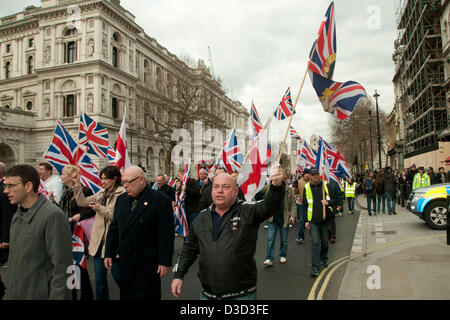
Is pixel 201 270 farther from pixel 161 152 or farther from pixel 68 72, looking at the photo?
pixel 161 152

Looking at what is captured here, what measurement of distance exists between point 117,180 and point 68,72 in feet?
142

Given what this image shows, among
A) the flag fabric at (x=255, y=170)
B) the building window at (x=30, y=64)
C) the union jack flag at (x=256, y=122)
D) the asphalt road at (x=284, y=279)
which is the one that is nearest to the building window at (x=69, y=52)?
the building window at (x=30, y=64)

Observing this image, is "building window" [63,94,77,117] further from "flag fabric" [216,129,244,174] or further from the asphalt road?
the asphalt road

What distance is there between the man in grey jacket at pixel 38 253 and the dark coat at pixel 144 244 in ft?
2.57

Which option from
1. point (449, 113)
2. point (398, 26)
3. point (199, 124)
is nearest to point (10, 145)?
point (199, 124)

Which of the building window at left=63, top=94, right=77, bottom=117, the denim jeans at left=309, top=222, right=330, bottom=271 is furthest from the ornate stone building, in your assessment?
the denim jeans at left=309, top=222, right=330, bottom=271

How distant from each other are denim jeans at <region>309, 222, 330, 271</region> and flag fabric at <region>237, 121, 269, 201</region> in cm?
250

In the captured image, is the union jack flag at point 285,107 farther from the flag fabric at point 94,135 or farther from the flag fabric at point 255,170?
the flag fabric at point 255,170

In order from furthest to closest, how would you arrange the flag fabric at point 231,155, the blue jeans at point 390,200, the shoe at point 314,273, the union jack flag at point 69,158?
the blue jeans at point 390,200, the flag fabric at point 231,155, the union jack flag at point 69,158, the shoe at point 314,273

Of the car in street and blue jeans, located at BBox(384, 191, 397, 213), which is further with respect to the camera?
blue jeans, located at BBox(384, 191, 397, 213)

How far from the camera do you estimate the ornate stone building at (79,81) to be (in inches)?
1512

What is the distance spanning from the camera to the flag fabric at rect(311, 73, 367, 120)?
504cm

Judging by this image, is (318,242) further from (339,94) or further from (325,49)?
(325,49)

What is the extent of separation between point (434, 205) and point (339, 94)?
7001 millimetres
